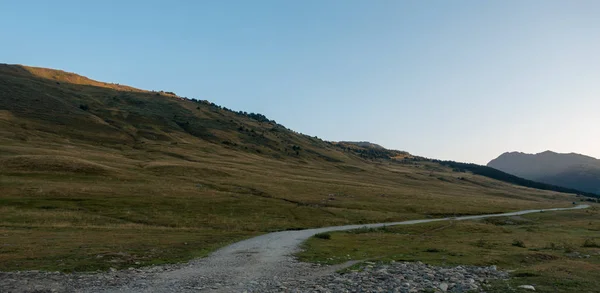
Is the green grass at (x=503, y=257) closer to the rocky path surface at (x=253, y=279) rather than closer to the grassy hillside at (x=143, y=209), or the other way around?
the rocky path surface at (x=253, y=279)

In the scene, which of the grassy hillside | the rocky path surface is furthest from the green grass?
the grassy hillside

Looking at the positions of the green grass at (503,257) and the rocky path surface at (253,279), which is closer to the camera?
the rocky path surface at (253,279)

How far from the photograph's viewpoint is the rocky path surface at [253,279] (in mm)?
19172

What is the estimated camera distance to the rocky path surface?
19.2 metres

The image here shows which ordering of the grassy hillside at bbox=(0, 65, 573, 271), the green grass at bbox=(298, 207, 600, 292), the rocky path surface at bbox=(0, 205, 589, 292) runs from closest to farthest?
the rocky path surface at bbox=(0, 205, 589, 292) < the green grass at bbox=(298, 207, 600, 292) < the grassy hillside at bbox=(0, 65, 573, 271)

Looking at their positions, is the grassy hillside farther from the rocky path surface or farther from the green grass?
the green grass

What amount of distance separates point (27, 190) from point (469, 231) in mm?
77370

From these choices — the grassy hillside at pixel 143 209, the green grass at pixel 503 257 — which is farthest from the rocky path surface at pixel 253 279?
the grassy hillside at pixel 143 209

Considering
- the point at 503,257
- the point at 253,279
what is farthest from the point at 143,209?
the point at 503,257

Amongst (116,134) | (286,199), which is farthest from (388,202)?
(116,134)

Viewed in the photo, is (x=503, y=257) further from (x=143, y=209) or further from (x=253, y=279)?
(x=143, y=209)

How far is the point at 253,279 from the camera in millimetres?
21984

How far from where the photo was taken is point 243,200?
3162 inches

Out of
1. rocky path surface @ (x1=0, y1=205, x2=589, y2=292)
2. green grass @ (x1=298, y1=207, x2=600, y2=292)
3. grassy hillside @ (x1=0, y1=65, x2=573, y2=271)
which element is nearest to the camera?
rocky path surface @ (x1=0, y1=205, x2=589, y2=292)
